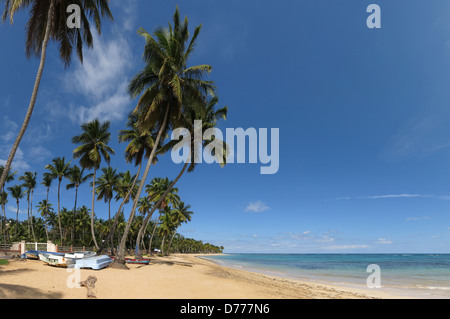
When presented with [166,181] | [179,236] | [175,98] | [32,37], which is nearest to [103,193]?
[166,181]

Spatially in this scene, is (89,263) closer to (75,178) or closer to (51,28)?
(51,28)

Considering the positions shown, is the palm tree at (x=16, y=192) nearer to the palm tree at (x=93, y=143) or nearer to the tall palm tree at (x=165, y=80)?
the palm tree at (x=93, y=143)

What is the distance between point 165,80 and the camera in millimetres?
16422

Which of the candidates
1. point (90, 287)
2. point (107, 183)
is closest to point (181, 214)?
point (107, 183)

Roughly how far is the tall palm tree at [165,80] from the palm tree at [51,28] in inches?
135

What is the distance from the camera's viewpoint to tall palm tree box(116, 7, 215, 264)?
15.5 metres

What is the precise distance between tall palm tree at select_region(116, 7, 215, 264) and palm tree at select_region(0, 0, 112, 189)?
3.44 meters

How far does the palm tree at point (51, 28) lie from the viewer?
34.3ft

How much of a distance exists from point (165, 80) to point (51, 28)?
6.69m

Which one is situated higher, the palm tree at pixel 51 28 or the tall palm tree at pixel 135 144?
the palm tree at pixel 51 28

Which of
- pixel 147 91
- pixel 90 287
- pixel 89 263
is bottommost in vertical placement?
pixel 89 263

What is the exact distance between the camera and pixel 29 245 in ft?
67.6

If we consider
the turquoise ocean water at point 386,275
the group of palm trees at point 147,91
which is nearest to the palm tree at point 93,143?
the group of palm trees at point 147,91

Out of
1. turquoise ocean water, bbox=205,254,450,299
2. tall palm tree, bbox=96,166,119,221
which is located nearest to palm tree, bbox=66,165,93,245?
tall palm tree, bbox=96,166,119,221
